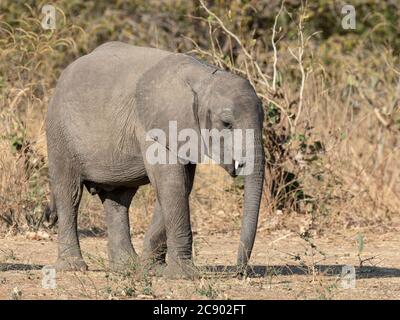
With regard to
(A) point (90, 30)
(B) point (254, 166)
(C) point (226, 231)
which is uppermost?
(A) point (90, 30)

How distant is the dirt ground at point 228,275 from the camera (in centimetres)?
796

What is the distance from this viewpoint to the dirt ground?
796 centimetres

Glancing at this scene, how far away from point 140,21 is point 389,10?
3838 mm

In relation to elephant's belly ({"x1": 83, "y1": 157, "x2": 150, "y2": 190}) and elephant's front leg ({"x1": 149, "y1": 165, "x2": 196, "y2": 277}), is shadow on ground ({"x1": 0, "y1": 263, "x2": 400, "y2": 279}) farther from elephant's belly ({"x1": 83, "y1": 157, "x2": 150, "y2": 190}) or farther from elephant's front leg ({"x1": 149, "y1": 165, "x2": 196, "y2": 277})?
elephant's belly ({"x1": 83, "y1": 157, "x2": 150, "y2": 190})

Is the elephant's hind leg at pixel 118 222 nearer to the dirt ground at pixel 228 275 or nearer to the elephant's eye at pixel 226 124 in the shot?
the dirt ground at pixel 228 275

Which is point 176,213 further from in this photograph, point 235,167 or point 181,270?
point 235,167

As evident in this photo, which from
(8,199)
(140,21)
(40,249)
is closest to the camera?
(40,249)

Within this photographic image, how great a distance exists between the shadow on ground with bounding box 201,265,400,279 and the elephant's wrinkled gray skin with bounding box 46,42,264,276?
540 millimetres


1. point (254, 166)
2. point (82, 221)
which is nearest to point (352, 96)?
point (82, 221)

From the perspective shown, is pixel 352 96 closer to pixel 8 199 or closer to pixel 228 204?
pixel 228 204

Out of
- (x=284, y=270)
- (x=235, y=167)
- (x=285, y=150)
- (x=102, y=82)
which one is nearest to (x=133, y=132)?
(x=102, y=82)

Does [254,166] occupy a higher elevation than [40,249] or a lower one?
higher

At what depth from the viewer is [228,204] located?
41.6 ft

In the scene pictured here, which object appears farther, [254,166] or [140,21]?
[140,21]
